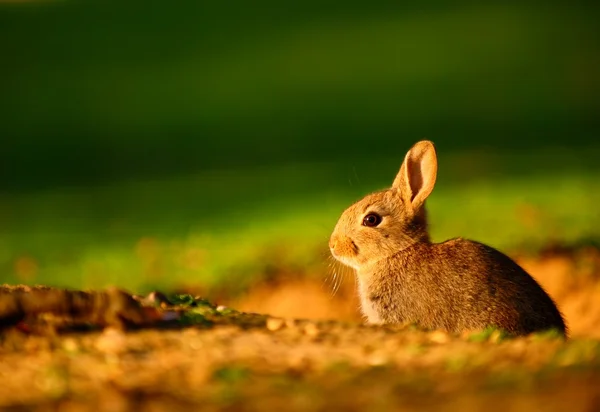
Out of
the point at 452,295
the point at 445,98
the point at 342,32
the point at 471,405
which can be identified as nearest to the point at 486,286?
the point at 452,295

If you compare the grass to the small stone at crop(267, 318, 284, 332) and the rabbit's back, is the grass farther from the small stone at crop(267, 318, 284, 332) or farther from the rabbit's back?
the small stone at crop(267, 318, 284, 332)

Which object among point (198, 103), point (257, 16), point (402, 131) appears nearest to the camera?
point (402, 131)

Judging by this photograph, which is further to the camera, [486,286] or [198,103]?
[198,103]

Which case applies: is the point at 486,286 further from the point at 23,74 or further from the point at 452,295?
the point at 23,74

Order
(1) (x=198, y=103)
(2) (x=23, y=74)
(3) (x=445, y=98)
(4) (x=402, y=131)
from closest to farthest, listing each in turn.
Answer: (4) (x=402, y=131), (3) (x=445, y=98), (1) (x=198, y=103), (2) (x=23, y=74)

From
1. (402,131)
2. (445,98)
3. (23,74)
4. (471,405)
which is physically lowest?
(471,405)

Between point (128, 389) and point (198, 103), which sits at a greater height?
point (198, 103)

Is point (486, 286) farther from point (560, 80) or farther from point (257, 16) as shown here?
point (257, 16)

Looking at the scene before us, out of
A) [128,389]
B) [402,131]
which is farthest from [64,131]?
[128,389]
